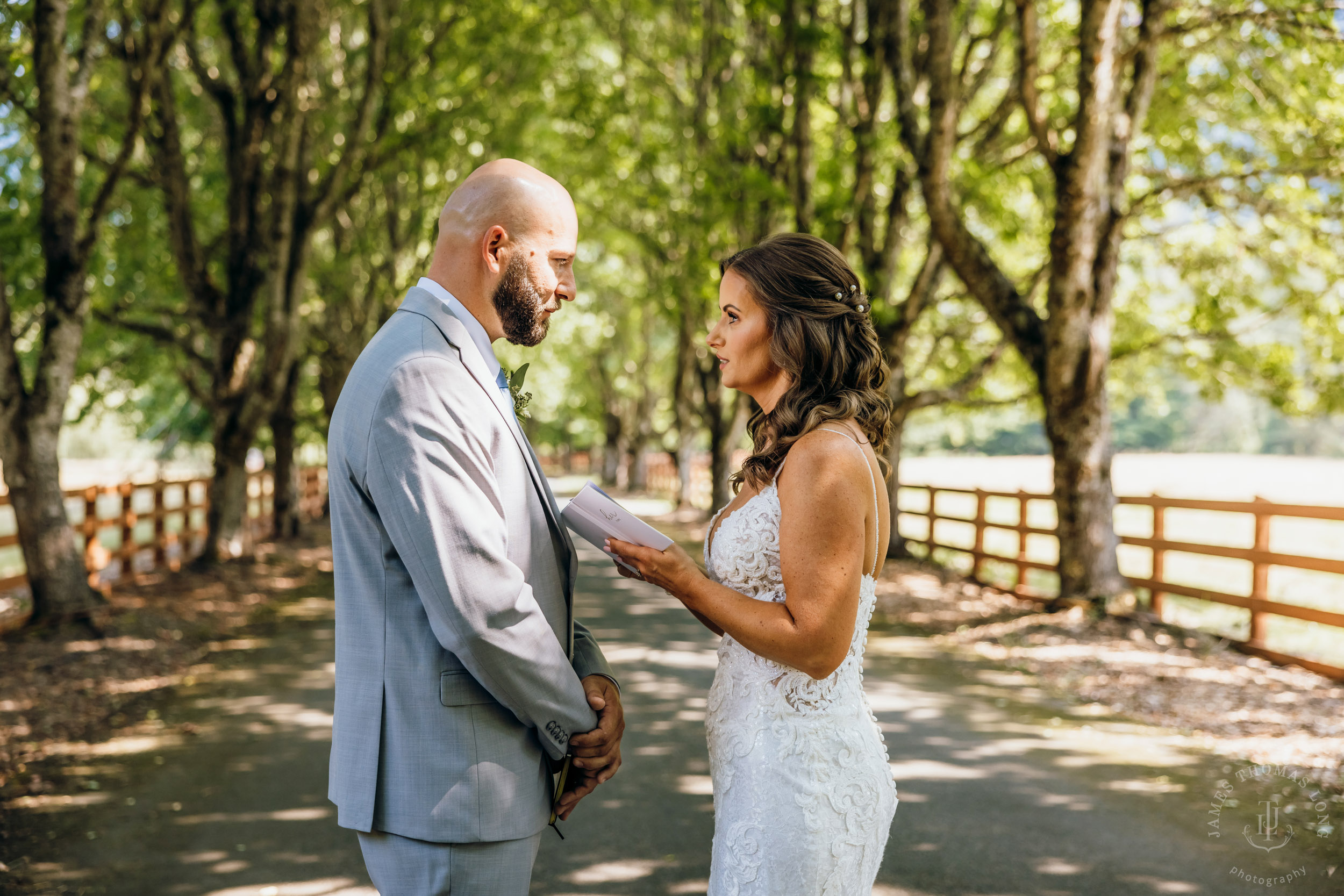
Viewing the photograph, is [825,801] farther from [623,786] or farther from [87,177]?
[87,177]

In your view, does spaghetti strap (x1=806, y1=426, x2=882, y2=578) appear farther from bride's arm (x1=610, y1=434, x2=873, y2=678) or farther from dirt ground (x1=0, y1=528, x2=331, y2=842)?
dirt ground (x1=0, y1=528, x2=331, y2=842)

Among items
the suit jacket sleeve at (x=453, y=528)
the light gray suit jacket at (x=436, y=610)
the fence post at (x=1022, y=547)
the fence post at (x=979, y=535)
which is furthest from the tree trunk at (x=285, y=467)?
the suit jacket sleeve at (x=453, y=528)

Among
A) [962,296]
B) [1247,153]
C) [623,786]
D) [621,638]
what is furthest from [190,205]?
[1247,153]

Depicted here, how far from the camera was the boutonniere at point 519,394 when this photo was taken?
280cm

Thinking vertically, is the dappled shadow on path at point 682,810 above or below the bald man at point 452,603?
below

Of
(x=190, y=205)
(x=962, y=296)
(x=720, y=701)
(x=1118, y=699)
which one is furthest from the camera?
(x=962, y=296)

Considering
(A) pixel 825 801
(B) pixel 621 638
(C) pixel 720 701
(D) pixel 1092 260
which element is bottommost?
(B) pixel 621 638

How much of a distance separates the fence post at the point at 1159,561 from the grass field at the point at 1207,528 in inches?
12.6

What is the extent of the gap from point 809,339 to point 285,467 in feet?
59.2

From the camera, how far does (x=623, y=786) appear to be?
5.65m

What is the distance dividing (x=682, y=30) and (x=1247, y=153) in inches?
368

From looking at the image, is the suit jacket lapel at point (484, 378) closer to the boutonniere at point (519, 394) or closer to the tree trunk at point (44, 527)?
the boutonniere at point (519, 394)

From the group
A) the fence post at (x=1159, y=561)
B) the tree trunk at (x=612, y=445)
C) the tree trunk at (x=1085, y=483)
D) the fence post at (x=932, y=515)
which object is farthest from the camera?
the tree trunk at (x=612, y=445)

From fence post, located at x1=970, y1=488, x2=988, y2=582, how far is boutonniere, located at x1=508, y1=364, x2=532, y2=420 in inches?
465
